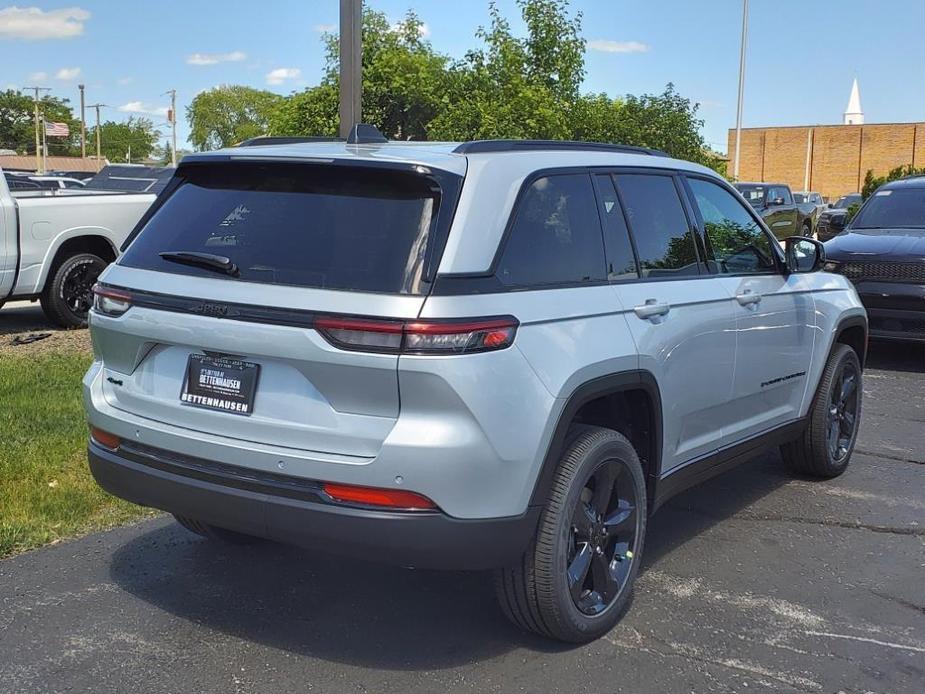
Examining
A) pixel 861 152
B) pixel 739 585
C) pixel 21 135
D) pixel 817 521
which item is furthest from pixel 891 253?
pixel 21 135

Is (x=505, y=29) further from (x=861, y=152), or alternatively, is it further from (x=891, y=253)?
(x=861, y=152)

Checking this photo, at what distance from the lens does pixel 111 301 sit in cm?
392

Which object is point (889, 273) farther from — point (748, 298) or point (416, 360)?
point (416, 360)

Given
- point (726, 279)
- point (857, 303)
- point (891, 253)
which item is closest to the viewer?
point (726, 279)

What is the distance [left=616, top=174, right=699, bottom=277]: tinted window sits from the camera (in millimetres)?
4398

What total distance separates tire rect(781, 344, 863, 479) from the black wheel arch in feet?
6.81

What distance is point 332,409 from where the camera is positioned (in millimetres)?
→ 3350

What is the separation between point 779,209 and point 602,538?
20560mm

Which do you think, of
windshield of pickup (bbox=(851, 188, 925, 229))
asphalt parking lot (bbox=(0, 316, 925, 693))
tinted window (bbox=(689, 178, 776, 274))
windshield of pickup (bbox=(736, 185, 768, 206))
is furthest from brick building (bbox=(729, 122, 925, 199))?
asphalt parking lot (bbox=(0, 316, 925, 693))

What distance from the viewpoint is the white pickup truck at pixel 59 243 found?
10.5 metres

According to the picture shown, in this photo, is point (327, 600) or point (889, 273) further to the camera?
point (889, 273)

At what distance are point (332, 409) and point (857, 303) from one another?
4.15 m

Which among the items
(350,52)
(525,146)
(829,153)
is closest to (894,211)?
(350,52)

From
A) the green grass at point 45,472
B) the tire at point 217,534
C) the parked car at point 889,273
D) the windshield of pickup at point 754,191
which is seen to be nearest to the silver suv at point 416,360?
the tire at point 217,534
